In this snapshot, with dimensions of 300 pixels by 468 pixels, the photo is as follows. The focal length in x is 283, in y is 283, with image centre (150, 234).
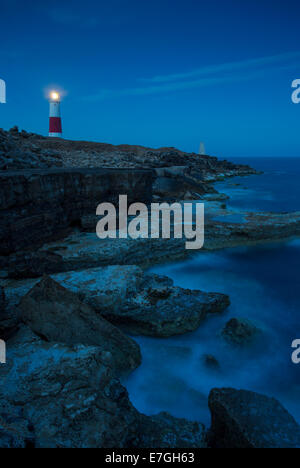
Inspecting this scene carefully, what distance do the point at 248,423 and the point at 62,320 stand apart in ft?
8.77

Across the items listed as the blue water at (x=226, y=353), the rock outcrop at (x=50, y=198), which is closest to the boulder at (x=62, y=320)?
the blue water at (x=226, y=353)

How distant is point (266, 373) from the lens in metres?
4.73

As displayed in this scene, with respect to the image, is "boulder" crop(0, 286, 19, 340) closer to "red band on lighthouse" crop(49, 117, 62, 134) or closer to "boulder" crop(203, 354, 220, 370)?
"boulder" crop(203, 354, 220, 370)

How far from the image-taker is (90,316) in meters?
4.20

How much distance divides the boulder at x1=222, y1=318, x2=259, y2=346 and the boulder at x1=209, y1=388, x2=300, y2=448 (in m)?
2.05

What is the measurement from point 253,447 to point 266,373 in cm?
235

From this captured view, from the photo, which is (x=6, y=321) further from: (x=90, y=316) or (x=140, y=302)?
(x=140, y=302)

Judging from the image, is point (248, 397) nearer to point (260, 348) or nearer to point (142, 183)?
point (260, 348)

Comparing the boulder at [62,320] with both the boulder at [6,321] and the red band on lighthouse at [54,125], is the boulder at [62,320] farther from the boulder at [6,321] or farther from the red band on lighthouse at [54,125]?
the red band on lighthouse at [54,125]

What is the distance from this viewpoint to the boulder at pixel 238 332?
5.17 meters

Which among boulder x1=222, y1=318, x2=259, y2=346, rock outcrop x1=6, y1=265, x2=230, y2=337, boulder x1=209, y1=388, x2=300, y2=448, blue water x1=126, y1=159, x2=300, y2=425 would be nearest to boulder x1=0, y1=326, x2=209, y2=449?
boulder x1=209, y1=388, x2=300, y2=448

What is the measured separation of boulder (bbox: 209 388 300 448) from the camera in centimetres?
267

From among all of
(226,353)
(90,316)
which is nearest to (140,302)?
(90,316)

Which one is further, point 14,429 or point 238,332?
point 238,332
